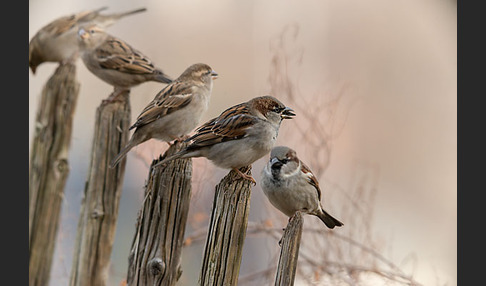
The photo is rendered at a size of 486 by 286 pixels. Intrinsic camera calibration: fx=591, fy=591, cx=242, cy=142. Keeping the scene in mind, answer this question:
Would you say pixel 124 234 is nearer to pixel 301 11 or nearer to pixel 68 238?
pixel 68 238

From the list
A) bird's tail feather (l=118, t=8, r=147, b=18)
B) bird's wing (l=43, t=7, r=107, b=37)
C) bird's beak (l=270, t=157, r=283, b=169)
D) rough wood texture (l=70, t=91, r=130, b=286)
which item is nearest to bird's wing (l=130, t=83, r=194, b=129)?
rough wood texture (l=70, t=91, r=130, b=286)

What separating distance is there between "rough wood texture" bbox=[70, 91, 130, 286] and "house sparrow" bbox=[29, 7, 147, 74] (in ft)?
3.76

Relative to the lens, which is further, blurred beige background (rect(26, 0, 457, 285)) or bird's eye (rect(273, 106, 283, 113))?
blurred beige background (rect(26, 0, 457, 285))

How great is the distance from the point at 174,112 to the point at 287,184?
0.77 m

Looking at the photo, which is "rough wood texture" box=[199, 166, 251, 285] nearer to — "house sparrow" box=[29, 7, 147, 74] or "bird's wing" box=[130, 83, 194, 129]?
"bird's wing" box=[130, 83, 194, 129]

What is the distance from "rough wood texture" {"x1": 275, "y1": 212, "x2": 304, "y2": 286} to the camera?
2172 mm

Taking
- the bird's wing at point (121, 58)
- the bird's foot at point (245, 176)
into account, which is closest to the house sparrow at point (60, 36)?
the bird's wing at point (121, 58)

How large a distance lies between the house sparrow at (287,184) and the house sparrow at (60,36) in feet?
6.50

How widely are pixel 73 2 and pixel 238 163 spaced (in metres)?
2.47

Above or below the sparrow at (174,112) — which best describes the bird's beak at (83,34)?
above

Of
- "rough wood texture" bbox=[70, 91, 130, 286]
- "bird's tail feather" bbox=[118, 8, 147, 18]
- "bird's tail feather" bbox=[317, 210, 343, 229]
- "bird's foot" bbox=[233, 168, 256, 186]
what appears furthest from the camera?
"bird's tail feather" bbox=[118, 8, 147, 18]

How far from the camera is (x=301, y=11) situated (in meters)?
3.95

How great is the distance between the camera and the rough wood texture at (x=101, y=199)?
3094 mm

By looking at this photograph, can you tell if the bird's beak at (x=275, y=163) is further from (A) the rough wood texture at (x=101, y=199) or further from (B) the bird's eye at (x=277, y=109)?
(A) the rough wood texture at (x=101, y=199)
